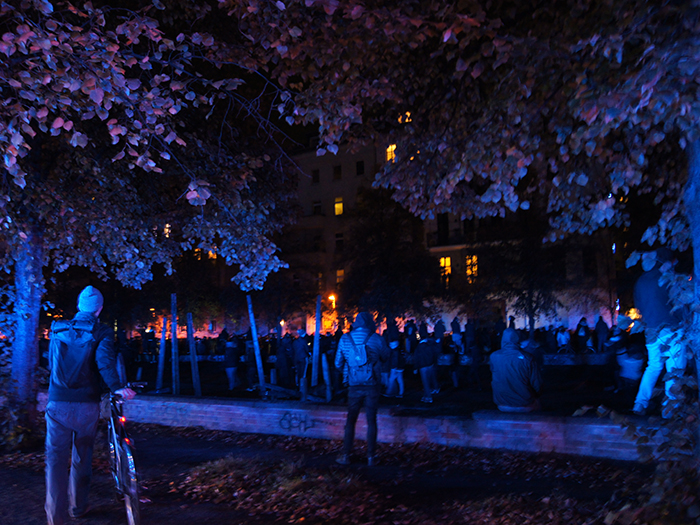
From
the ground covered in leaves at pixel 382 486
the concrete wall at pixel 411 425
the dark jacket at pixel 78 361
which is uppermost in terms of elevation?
the dark jacket at pixel 78 361

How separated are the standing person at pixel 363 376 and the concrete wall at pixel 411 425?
0.91 m

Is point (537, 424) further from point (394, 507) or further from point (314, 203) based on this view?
point (314, 203)

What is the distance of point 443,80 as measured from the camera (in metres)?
7.54

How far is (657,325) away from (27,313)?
9280mm

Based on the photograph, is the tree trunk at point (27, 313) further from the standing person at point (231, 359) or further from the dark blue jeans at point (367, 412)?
the standing person at point (231, 359)

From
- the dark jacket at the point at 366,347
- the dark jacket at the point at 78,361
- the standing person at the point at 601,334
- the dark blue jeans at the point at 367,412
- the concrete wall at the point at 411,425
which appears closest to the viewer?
the dark jacket at the point at 78,361

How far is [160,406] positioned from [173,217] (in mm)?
3644

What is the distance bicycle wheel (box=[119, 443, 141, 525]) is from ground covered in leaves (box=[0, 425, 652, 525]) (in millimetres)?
612

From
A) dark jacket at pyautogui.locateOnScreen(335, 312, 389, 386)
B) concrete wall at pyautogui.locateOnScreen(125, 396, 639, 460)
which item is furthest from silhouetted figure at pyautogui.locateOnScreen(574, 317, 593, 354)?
dark jacket at pyautogui.locateOnScreen(335, 312, 389, 386)

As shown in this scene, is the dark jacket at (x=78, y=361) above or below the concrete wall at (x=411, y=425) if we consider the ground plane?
above

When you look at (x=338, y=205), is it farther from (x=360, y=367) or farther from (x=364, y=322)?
(x=360, y=367)

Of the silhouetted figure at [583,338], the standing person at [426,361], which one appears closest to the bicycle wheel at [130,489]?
the standing person at [426,361]

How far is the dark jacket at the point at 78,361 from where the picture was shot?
5.03m

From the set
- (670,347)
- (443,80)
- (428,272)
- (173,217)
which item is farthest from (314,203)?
(670,347)
